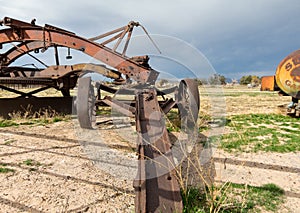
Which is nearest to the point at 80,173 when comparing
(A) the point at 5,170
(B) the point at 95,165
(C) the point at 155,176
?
(B) the point at 95,165

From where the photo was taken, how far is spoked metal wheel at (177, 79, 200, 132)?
4336mm

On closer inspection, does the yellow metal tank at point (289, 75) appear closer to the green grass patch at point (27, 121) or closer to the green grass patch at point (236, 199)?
the green grass patch at point (236, 199)

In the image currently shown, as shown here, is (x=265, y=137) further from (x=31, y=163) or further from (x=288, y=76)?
(x=31, y=163)

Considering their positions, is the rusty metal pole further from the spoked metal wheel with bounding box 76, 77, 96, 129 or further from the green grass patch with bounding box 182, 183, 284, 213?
the spoked metal wheel with bounding box 76, 77, 96, 129

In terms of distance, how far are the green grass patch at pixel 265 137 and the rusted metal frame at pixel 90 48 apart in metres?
1.91

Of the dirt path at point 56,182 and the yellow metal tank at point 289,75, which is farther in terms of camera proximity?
the yellow metal tank at point 289,75

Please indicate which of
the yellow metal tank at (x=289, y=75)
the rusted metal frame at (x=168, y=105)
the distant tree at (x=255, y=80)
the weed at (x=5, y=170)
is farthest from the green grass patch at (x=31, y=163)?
the distant tree at (x=255, y=80)

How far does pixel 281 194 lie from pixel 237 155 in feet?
3.72

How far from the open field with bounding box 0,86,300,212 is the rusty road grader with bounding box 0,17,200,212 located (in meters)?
0.51

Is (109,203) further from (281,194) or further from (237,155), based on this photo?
(237,155)

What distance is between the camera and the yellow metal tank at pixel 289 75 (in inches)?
220

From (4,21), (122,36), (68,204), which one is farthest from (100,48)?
(68,204)

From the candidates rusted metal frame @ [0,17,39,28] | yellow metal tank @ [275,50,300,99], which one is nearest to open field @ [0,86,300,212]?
yellow metal tank @ [275,50,300,99]

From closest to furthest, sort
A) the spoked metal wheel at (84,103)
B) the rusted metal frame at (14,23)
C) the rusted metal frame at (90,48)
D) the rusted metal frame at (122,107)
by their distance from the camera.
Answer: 1. the rusted metal frame at (122,107)
2. the spoked metal wheel at (84,103)
3. the rusted metal frame at (90,48)
4. the rusted metal frame at (14,23)
